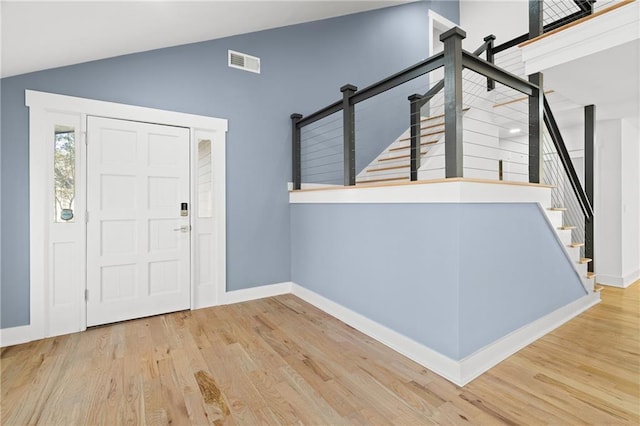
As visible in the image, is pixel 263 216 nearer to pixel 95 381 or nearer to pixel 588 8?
pixel 95 381

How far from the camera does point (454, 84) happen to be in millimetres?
2002

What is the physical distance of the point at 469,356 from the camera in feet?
6.66

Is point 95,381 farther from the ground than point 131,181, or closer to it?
closer to it

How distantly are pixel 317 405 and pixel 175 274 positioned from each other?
7.22 feet

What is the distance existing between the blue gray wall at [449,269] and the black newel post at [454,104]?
0.28 m

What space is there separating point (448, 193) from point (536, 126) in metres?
1.44

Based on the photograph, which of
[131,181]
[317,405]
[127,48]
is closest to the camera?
[317,405]

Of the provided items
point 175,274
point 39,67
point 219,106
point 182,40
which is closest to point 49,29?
point 39,67

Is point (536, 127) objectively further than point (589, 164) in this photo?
No

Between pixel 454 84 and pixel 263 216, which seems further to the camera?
pixel 263 216

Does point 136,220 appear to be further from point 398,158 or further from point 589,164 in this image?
point 589,164

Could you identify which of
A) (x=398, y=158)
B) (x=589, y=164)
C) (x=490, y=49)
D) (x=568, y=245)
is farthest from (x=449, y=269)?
(x=490, y=49)

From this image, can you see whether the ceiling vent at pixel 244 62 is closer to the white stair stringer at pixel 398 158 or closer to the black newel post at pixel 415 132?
the black newel post at pixel 415 132

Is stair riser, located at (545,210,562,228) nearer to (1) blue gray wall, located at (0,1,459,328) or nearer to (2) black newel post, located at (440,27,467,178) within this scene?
(2) black newel post, located at (440,27,467,178)
